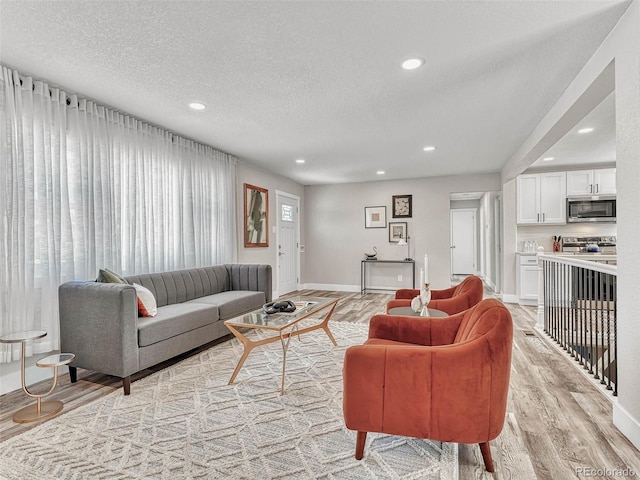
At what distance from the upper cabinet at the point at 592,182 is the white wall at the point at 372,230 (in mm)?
1103

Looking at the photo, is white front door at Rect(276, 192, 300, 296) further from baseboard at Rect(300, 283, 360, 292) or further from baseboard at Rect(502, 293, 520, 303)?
baseboard at Rect(502, 293, 520, 303)

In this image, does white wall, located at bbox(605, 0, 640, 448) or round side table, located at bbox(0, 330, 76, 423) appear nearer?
white wall, located at bbox(605, 0, 640, 448)

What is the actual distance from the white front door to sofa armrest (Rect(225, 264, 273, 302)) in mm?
1896

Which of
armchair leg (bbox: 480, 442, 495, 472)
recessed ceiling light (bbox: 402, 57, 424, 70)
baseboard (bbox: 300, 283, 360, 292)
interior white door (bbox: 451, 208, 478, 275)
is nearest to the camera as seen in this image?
armchair leg (bbox: 480, 442, 495, 472)

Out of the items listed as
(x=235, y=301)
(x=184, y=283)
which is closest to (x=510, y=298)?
(x=235, y=301)

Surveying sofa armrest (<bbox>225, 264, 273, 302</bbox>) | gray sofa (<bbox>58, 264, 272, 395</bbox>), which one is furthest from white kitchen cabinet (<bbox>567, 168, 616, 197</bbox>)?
gray sofa (<bbox>58, 264, 272, 395</bbox>)

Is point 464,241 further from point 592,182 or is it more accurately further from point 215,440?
point 215,440

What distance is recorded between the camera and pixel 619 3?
181cm

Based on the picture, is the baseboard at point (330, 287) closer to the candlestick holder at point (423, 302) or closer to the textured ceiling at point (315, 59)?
the textured ceiling at point (315, 59)

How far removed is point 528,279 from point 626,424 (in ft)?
13.5

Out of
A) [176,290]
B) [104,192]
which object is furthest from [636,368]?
[104,192]

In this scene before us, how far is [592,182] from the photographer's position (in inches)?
214

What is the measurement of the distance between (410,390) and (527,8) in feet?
A: 6.88

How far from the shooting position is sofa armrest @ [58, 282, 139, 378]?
2.43 m
